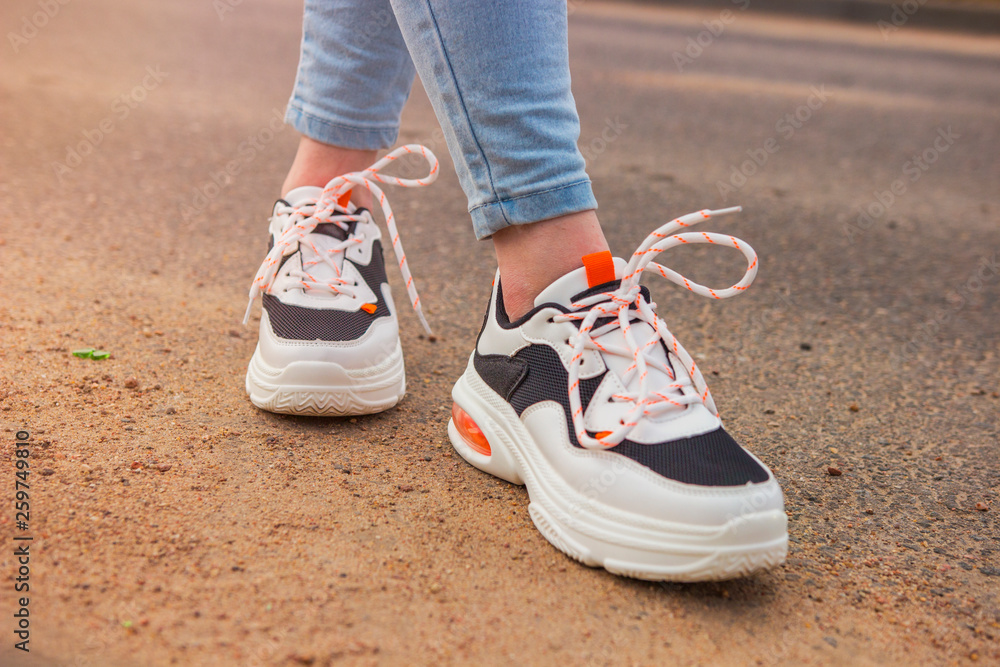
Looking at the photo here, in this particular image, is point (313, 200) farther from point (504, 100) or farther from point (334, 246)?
point (504, 100)

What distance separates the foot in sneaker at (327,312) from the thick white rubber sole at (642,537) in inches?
13.3

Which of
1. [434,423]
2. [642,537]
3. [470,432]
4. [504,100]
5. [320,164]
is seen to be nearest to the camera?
[642,537]

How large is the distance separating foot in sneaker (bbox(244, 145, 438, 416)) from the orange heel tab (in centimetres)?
42

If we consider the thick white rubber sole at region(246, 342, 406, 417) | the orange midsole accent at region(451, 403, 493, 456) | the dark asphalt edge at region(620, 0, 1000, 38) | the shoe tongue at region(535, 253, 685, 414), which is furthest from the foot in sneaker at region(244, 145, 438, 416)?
the dark asphalt edge at region(620, 0, 1000, 38)

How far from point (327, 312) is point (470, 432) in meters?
0.35

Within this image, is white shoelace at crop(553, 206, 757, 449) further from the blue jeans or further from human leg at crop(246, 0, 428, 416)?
human leg at crop(246, 0, 428, 416)

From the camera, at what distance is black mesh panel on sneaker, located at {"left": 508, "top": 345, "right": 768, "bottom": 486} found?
108 cm

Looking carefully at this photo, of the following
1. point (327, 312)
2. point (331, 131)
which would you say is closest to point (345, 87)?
point (331, 131)

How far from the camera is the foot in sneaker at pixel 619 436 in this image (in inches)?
41.3

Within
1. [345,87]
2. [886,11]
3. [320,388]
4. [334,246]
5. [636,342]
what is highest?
[345,87]

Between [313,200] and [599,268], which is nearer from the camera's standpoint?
[599,268]

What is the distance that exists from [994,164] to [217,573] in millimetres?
3856

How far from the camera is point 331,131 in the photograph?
1616 millimetres

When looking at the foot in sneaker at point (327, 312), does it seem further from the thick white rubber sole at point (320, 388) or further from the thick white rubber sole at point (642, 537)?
the thick white rubber sole at point (642, 537)
